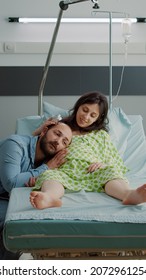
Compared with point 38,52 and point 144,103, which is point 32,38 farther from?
point 144,103

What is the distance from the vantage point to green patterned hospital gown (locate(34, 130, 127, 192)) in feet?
10.9

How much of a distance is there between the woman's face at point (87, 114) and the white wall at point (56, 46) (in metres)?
1.57

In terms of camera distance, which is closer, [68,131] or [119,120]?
[68,131]

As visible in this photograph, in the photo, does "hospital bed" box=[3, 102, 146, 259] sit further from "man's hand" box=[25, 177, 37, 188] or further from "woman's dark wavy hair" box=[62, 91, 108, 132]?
"woman's dark wavy hair" box=[62, 91, 108, 132]

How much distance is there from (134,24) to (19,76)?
41.6 inches

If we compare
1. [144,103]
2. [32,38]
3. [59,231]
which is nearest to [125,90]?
[144,103]

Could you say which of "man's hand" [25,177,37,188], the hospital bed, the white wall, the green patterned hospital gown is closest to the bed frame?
the hospital bed

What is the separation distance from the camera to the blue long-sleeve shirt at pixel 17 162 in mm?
3516

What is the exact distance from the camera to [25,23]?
5375mm

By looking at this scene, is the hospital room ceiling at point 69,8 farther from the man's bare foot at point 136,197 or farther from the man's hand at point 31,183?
the man's bare foot at point 136,197

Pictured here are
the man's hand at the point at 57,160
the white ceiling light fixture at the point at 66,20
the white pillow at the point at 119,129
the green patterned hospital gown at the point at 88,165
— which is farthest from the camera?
the white ceiling light fixture at the point at 66,20

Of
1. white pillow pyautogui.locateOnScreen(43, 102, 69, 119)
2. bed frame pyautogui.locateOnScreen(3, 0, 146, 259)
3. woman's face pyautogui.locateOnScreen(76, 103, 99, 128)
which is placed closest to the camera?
bed frame pyautogui.locateOnScreen(3, 0, 146, 259)

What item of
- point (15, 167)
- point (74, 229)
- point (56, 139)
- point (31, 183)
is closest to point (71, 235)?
point (74, 229)

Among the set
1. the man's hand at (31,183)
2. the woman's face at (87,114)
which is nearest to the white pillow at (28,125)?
the woman's face at (87,114)
